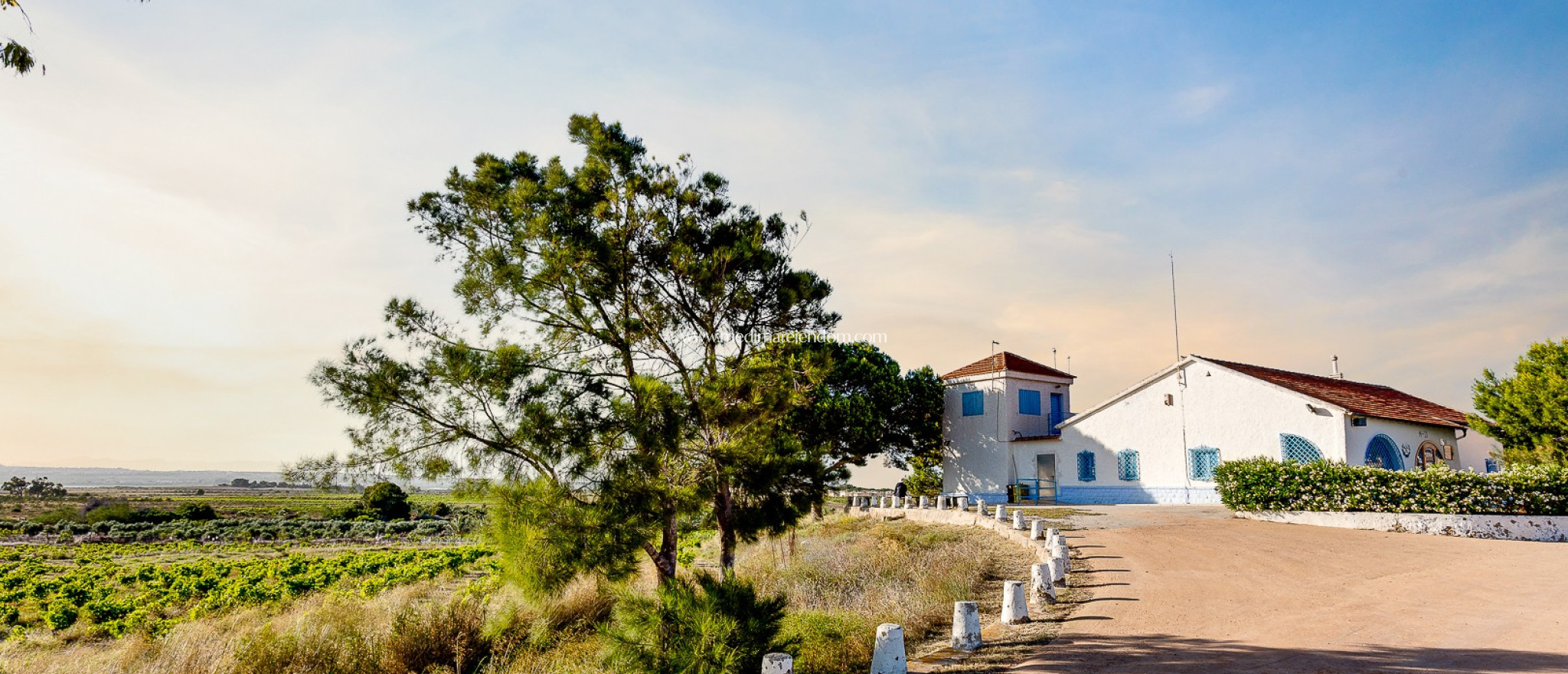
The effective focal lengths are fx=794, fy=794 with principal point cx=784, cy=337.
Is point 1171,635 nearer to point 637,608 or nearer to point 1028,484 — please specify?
point 637,608

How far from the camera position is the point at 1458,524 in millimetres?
15086

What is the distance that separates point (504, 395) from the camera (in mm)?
8234

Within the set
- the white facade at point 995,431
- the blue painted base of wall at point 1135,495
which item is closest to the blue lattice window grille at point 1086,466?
the blue painted base of wall at point 1135,495

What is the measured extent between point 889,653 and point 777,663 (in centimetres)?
97

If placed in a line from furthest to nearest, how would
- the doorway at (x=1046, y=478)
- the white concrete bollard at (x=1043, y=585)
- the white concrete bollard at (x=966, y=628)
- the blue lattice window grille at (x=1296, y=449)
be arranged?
1. the doorway at (x=1046, y=478)
2. the blue lattice window grille at (x=1296, y=449)
3. the white concrete bollard at (x=1043, y=585)
4. the white concrete bollard at (x=966, y=628)

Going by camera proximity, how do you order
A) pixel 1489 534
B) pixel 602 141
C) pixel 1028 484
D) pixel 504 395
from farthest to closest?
pixel 1028 484
pixel 1489 534
pixel 602 141
pixel 504 395

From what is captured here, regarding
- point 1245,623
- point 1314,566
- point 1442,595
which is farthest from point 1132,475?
point 1245,623

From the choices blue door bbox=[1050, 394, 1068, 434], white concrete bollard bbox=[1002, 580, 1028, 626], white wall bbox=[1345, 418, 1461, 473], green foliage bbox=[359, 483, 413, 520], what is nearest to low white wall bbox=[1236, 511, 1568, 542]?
white wall bbox=[1345, 418, 1461, 473]

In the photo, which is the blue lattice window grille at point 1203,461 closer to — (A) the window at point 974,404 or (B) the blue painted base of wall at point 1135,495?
(B) the blue painted base of wall at point 1135,495

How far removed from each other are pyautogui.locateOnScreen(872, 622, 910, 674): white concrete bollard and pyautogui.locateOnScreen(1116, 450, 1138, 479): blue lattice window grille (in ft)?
72.7

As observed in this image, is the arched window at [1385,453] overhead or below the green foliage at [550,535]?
overhead

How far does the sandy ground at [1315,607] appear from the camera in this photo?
618 centimetres

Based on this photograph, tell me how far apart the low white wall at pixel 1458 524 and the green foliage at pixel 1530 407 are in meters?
8.90

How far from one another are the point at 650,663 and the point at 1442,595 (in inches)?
344
